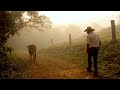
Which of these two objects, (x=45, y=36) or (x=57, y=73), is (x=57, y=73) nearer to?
(x=57, y=73)

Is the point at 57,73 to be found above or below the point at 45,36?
below

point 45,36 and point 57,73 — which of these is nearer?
point 57,73

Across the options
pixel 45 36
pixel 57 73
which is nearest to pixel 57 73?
pixel 57 73

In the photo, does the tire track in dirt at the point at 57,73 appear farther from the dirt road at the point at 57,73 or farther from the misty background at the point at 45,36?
the misty background at the point at 45,36

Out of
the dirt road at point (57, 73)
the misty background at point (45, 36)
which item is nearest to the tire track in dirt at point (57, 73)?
the dirt road at point (57, 73)

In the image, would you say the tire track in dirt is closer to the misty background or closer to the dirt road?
the dirt road

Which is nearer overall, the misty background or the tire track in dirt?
the tire track in dirt

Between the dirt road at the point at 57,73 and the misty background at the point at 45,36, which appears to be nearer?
the dirt road at the point at 57,73

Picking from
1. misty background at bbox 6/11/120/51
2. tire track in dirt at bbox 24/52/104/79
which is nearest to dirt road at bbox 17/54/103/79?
tire track in dirt at bbox 24/52/104/79

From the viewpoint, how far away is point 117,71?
376 inches

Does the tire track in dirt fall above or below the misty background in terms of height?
below
